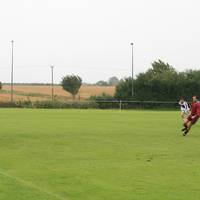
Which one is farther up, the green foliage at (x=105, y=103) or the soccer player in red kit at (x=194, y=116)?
the green foliage at (x=105, y=103)

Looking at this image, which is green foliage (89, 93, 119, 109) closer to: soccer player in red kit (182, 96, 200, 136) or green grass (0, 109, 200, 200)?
soccer player in red kit (182, 96, 200, 136)

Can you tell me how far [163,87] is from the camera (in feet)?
269

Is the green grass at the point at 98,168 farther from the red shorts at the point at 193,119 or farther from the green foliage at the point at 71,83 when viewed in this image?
the green foliage at the point at 71,83

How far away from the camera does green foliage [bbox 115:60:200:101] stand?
267 feet

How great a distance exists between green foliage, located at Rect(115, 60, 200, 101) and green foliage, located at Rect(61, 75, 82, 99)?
2421 cm

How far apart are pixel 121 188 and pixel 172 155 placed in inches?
264

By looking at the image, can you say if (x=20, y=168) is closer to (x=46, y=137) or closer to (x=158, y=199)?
(x=158, y=199)

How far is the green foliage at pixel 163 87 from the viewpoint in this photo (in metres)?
81.4

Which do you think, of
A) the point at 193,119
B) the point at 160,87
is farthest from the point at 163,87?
the point at 193,119

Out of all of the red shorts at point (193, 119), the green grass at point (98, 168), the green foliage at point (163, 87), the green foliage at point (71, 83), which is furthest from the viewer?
the green foliage at point (71, 83)

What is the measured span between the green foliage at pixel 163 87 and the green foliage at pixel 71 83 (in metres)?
24.2

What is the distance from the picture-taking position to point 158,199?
11.1 m

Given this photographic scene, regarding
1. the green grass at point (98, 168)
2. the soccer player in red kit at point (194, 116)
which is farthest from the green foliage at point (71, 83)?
the green grass at point (98, 168)

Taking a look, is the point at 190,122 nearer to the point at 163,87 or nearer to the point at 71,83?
the point at 163,87
